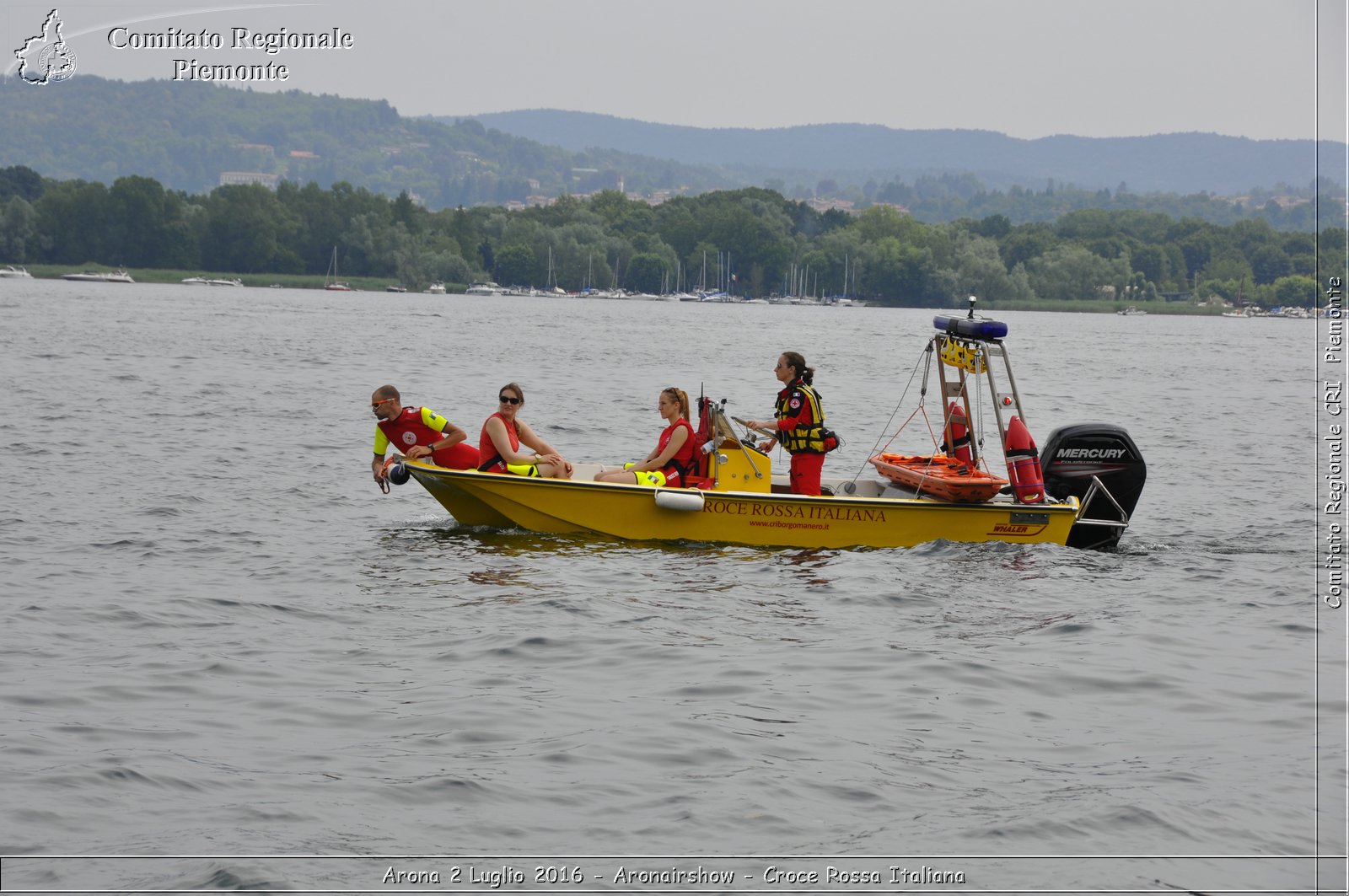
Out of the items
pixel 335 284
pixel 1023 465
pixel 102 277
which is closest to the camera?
pixel 1023 465

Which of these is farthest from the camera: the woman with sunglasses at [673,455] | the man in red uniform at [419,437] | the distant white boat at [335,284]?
the distant white boat at [335,284]

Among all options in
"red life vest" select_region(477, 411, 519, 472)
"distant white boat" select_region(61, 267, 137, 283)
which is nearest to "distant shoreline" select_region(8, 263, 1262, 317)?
"distant white boat" select_region(61, 267, 137, 283)

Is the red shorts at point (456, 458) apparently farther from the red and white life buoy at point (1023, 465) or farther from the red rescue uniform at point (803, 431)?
the red and white life buoy at point (1023, 465)

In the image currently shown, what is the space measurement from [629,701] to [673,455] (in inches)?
200

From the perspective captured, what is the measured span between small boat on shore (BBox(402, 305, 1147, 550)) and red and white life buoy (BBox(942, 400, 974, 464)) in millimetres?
532

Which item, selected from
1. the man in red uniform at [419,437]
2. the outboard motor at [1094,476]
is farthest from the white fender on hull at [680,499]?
the outboard motor at [1094,476]

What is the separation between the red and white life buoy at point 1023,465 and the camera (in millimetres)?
14141

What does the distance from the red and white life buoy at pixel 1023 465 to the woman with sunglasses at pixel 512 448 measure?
4320mm

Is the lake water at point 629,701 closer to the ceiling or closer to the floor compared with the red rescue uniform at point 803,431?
closer to the floor

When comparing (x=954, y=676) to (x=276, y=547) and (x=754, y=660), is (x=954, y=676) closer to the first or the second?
(x=754, y=660)

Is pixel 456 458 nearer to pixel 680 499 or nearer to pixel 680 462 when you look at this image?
pixel 680 462

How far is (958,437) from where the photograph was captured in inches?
610

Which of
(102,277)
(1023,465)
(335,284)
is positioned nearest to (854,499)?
(1023,465)

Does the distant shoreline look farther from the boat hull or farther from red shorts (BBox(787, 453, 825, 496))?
red shorts (BBox(787, 453, 825, 496))
